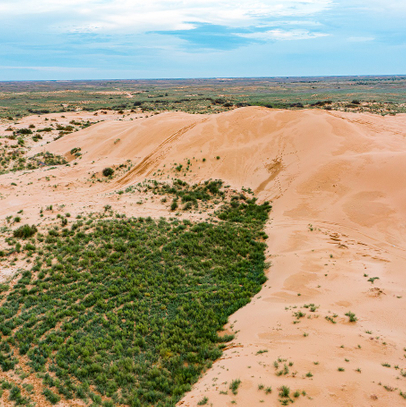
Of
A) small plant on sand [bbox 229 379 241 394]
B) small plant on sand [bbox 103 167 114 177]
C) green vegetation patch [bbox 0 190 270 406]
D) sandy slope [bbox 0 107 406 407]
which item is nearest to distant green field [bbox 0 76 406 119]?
sandy slope [bbox 0 107 406 407]

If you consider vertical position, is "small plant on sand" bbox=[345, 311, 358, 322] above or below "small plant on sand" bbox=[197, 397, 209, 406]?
above

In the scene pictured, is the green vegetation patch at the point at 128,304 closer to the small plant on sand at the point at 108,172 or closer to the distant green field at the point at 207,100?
the small plant on sand at the point at 108,172

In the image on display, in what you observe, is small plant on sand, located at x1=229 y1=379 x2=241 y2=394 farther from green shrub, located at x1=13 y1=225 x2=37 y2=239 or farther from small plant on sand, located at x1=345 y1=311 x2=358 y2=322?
green shrub, located at x1=13 y1=225 x2=37 y2=239

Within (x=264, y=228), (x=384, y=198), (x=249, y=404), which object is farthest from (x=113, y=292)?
(x=384, y=198)

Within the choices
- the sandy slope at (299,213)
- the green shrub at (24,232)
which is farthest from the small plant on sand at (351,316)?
the green shrub at (24,232)

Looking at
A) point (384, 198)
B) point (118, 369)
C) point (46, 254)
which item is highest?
point (384, 198)

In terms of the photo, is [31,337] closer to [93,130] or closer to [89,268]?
[89,268]
